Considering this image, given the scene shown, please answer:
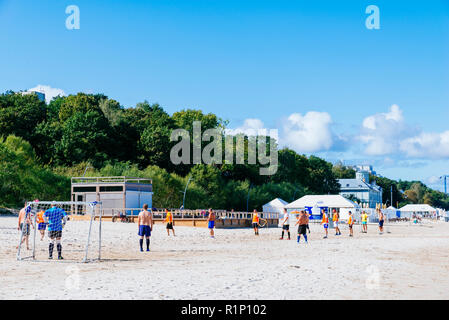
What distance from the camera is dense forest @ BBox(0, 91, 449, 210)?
54.1 m

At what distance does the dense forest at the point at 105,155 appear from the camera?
54.1 m

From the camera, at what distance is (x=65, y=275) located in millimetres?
12203

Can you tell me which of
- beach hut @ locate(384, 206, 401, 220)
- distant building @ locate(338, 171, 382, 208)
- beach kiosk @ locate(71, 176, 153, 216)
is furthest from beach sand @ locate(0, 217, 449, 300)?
distant building @ locate(338, 171, 382, 208)

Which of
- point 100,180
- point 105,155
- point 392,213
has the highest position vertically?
point 105,155

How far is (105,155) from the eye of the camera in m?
68.2

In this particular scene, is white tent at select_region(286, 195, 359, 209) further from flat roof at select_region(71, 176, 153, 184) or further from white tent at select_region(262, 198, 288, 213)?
flat roof at select_region(71, 176, 153, 184)

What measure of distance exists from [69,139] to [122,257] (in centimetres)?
5139

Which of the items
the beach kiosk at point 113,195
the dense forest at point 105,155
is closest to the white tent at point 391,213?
the dense forest at point 105,155

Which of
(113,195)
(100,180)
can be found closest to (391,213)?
(100,180)

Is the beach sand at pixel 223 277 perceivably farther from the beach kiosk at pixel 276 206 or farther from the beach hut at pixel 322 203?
the beach kiosk at pixel 276 206

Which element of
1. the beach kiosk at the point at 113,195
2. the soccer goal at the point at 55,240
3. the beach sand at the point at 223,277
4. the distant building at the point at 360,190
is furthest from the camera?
the distant building at the point at 360,190

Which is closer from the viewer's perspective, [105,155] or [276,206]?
[105,155]

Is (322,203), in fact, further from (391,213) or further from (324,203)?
(391,213)
